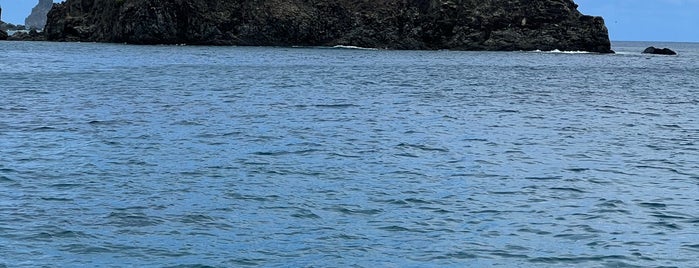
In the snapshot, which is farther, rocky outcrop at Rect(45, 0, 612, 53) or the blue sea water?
rocky outcrop at Rect(45, 0, 612, 53)

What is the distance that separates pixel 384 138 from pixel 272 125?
7444 millimetres

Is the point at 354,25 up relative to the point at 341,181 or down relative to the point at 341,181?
up

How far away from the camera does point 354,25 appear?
187500 mm

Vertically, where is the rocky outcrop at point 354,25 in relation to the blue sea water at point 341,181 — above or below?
above

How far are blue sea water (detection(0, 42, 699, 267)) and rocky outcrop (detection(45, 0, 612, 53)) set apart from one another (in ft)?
380

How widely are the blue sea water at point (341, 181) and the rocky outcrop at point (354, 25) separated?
380 ft

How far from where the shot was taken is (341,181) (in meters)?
29.8

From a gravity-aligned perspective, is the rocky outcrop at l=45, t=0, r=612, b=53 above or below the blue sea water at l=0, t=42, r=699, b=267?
above

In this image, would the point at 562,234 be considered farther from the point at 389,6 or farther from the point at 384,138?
the point at 389,6

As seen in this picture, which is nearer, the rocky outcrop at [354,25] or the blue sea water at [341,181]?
the blue sea water at [341,181]

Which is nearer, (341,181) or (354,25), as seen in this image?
(341,181)

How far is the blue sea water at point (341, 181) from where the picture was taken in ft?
68.7

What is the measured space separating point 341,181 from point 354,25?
160 metres

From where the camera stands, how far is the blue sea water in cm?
2094
